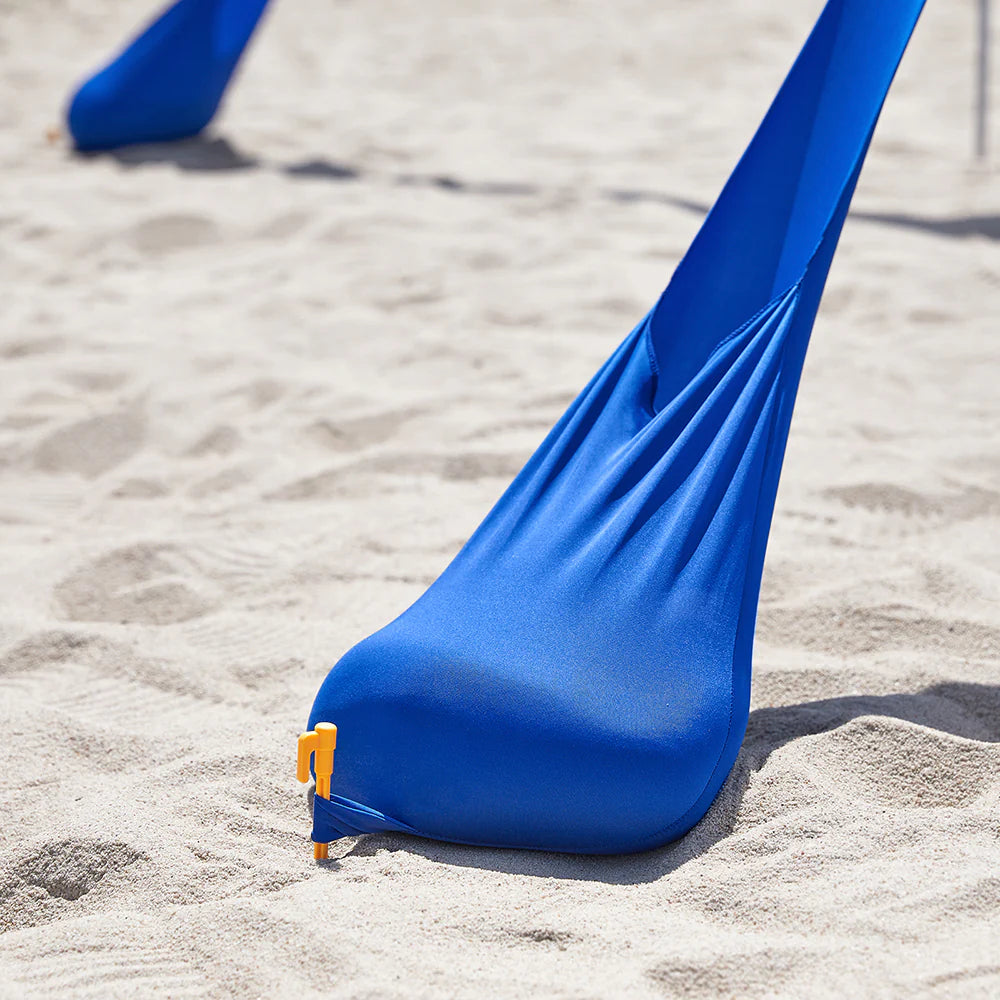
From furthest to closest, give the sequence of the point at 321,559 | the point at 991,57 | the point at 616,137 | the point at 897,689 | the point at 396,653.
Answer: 1. the point at 991,57
2. the point at 616,137
3. the point at 321,559
4. the point at 897,689
5. the point at 396,653

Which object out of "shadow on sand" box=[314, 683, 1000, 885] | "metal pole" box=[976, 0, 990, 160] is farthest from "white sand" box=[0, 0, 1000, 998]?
"metal pole" box=[976, 0, 990, 160]

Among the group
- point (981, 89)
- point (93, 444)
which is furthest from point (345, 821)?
point (981, 89)

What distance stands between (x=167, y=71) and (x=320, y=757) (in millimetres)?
3525

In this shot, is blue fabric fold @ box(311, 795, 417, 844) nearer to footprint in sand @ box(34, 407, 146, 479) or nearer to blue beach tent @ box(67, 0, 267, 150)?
footprint in sand @ box(34, 407, 146, 479)

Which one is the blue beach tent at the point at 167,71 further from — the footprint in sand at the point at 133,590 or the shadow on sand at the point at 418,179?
the footprint in sand at the point at 133,590

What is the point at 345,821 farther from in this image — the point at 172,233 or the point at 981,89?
the point at 981,89

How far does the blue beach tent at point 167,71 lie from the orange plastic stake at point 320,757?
134 inches

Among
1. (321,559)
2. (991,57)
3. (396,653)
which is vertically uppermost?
(991,57)

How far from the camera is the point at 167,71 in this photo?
427 cm

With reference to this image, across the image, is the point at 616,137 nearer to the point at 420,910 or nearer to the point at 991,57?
the point at 991,57

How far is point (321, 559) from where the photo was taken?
6.61ft

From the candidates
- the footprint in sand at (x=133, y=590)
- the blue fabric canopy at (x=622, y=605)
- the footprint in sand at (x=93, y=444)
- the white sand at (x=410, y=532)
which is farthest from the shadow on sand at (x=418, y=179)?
the footprint in sand at (x=133, y=590)

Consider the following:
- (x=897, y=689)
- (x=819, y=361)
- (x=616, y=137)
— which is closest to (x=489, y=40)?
(x=616, y=137)

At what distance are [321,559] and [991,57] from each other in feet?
15.1
